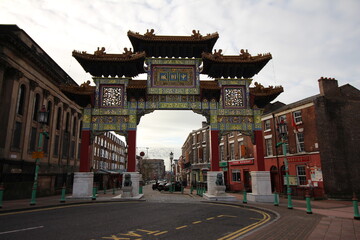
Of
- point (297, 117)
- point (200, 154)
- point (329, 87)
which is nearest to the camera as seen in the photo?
point (329, 87)

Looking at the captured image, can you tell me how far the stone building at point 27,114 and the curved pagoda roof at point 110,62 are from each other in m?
2.94

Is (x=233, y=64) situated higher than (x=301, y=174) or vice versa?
(x=233, y=64)

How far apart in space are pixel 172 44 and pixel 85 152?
11.7m

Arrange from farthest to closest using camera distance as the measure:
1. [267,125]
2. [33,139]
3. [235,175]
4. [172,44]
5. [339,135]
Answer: [235,175]
[267,125]
[33,139]
[339,135]
[172,44]

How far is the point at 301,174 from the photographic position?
77.6 ft

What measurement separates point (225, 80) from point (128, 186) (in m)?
12.1

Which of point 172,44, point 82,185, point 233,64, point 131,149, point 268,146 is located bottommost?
point 82,185

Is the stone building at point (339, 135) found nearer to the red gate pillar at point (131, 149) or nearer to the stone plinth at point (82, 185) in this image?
the red gate pillar at point (131, 149)

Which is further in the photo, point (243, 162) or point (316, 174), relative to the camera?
point (243, 162)

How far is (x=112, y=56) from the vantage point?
19641mm

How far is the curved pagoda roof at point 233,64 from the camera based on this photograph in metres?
20.0

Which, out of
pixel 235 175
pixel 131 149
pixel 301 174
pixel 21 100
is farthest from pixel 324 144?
pixel 21 100

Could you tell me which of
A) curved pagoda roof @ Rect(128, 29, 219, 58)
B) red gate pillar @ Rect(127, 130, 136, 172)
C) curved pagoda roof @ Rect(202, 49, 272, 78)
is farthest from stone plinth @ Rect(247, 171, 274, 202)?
Result: curved pagoda roof @ Rect(128, 29, 219, 58)

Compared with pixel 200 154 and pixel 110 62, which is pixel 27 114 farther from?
pixel 200 154
